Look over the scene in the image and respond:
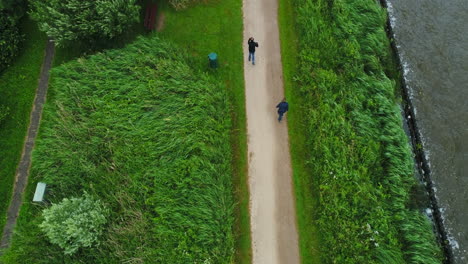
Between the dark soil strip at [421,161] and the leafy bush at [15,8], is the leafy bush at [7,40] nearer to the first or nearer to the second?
the leafy bush at [15,8]

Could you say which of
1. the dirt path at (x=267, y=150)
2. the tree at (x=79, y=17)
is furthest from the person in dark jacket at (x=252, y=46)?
the tree at (x=79, y=17)

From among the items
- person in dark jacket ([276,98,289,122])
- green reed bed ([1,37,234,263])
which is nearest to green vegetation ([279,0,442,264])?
person in dark jacket ([276,98,289,122])

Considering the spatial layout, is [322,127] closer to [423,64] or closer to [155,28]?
[423,64]

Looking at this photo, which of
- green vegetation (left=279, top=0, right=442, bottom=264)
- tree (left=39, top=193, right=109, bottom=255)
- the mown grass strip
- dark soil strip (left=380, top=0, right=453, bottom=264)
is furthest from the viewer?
dark soil strip (left=380, top=0, right=453, bottom=264)

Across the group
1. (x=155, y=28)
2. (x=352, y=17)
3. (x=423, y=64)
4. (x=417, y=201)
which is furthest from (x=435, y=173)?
(x=155, y=28)

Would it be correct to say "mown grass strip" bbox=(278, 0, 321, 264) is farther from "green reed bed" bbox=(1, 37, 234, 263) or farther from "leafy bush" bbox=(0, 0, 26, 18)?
"leafy bush" bbox=(0, 0, 26, 18)

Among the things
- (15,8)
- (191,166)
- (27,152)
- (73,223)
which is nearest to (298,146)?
(191,166)

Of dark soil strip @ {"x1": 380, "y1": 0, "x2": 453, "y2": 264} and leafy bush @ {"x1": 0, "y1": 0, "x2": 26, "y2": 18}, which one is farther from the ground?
leafy bush @ {"x1": 0, "y1": 0, "x2": 26, "y2": 18}
